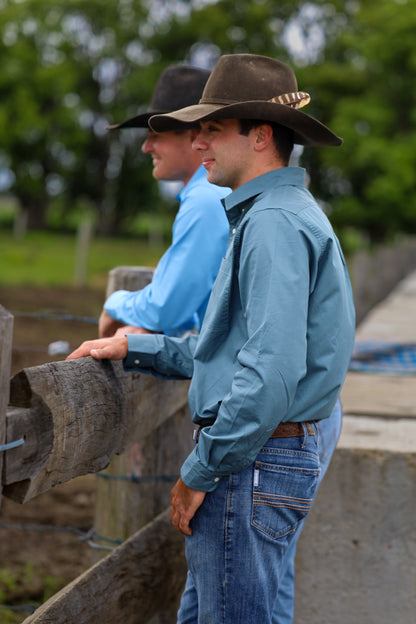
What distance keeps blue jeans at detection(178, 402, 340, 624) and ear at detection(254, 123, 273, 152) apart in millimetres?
708

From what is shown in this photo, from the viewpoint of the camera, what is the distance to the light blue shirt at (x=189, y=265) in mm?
2334

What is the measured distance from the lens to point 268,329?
68.0 inches

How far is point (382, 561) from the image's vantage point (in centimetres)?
288

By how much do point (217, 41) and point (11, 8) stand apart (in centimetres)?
972

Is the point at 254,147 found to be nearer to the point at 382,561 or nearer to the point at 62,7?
the point at 382,561

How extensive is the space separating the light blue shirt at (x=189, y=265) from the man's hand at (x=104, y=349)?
0.22 m

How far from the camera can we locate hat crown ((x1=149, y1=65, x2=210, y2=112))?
8.73 ft

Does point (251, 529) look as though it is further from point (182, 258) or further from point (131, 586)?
point (182, 258)

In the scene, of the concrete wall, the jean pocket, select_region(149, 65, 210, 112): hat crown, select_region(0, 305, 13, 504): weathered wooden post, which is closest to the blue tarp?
the concrete wall

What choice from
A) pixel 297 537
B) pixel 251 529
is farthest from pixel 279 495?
pixel 297 537

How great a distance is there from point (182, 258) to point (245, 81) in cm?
56

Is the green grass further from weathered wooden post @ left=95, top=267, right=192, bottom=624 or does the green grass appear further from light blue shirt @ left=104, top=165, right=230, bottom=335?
light blue shirt @ left=104, top=165, right=230, bottom=335

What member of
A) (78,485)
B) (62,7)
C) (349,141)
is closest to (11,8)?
(62,7)

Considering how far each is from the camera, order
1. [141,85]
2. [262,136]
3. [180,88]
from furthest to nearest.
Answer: [141,85], [180,88], [262,136]
